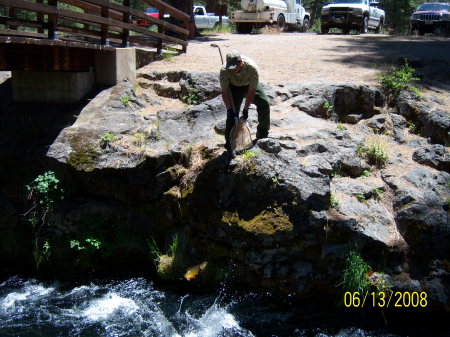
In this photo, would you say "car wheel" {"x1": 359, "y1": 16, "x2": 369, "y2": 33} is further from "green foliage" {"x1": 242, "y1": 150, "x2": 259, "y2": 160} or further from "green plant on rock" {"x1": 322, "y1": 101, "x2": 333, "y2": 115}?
"green foliage" {"x1": 242, "y1": 150, "x2": 259, "y2": 160}

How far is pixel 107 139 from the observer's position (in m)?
8.49

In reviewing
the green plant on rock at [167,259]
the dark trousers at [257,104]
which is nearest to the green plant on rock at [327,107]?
the dark trousers at [257,104]

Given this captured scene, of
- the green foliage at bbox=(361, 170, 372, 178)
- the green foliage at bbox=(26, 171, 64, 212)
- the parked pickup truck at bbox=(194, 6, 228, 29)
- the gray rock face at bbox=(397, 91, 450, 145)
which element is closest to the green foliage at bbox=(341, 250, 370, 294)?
the green foliage at bbox=(361, 170, 372, 178)

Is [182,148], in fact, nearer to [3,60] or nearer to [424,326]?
[3,60]

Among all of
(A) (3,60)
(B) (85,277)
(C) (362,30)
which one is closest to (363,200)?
(B) (85,277)

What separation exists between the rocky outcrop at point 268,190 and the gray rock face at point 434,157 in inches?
2.0

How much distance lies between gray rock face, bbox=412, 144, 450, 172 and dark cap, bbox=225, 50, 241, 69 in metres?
3.89

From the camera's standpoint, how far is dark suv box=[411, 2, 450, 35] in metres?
19.6

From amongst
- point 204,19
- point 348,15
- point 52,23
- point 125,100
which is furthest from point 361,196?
point 204,19

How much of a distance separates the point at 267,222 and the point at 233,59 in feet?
7.57

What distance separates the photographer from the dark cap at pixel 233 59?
260 inches
